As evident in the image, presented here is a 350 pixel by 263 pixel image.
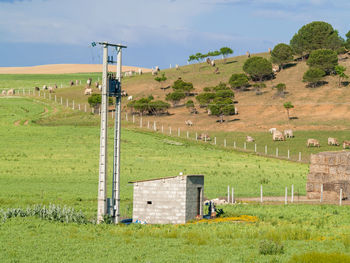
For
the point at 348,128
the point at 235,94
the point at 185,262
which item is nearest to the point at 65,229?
the point at 185,262

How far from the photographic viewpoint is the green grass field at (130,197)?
84.8 ft

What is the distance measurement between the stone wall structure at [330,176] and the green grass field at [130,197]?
12.4ft

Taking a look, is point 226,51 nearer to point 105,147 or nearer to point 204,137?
point 204,137

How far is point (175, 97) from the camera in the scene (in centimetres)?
12356

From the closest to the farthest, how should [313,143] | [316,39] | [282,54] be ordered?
[313,143]
[282,54]
[316,39]

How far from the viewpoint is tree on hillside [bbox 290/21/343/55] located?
150500 mm

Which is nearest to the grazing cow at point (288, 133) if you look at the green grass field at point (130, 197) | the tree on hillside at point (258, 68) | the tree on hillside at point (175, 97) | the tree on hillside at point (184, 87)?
the green grass field at point (130, 197)

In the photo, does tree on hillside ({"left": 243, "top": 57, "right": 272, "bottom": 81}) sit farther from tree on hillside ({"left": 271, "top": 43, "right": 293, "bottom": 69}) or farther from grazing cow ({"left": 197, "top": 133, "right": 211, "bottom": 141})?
grazing cow ({"left": 197, "top": 133, "right": 211, "bottom": 141})

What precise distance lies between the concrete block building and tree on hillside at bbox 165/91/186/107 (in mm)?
86386

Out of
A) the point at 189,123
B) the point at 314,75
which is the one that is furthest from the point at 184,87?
the point at 314,75

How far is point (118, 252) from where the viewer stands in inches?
1006

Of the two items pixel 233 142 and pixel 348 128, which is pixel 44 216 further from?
pixel 348 128

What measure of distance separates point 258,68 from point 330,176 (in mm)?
86857

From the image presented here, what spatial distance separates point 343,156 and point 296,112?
207 ft
